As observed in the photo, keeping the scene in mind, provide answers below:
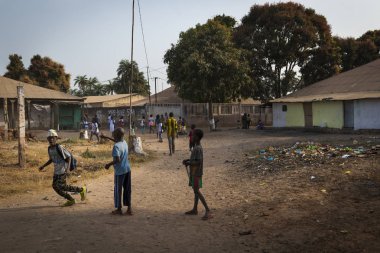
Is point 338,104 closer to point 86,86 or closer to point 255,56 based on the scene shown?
point 255,56

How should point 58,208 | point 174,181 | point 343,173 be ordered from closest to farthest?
Answer: point 58,208 → point 343,173 → point 174,181

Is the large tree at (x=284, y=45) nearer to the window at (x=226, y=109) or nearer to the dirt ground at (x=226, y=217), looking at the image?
the window at (x=226, y=109)

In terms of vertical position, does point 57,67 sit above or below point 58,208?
above

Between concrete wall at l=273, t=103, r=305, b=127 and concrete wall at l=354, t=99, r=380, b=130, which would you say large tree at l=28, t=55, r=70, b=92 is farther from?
concrete wall at l=354, t=99, r=380, b=130

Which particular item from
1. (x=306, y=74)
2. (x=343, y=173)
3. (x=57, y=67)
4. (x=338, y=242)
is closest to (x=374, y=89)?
(x=306, y=74)

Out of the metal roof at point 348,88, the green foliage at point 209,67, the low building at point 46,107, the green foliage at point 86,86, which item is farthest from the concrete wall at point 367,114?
the green foliage at point 86,86

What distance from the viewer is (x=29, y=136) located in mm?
19594

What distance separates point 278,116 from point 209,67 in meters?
6.62

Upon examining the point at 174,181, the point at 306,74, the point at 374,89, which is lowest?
the point at 174,181

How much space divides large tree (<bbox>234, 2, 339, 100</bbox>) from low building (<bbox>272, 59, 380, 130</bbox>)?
529cm

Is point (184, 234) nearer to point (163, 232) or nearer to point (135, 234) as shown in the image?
point (163, 232)

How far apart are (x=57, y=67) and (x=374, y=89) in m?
36.0

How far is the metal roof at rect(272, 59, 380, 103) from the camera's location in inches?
931

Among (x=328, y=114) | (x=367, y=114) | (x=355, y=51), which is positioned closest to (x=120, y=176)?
(x=367, y=114)
